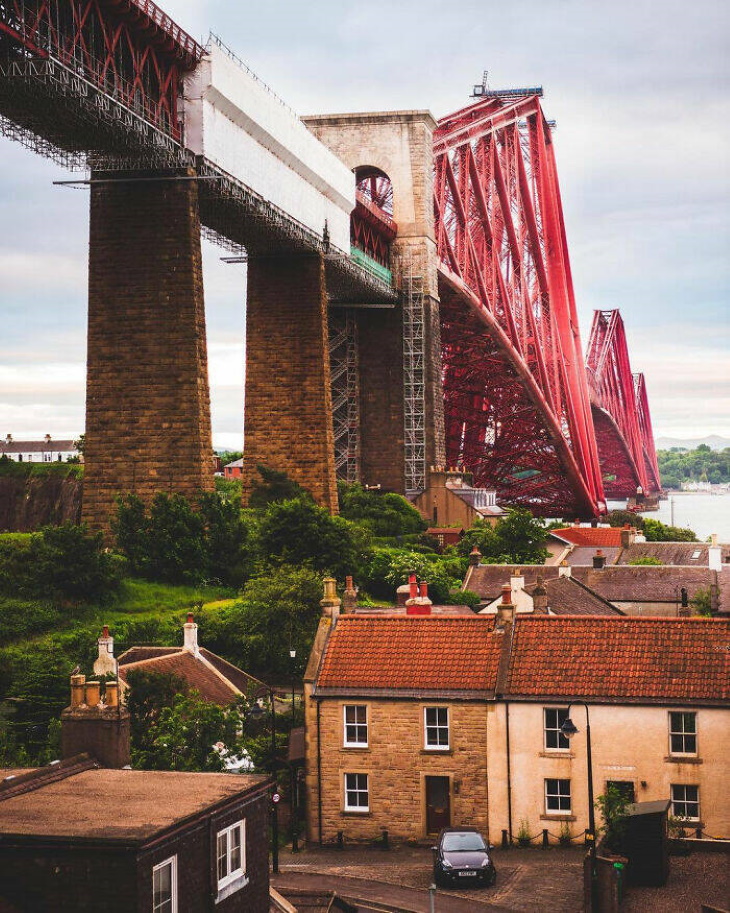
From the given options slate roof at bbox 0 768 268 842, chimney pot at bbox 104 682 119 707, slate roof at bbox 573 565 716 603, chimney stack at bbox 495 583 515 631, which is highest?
slate roof at bbox 573 565 716 603

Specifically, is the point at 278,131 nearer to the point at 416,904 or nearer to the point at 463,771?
the point at 463,771

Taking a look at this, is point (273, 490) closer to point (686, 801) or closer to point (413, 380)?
point (413, 380)

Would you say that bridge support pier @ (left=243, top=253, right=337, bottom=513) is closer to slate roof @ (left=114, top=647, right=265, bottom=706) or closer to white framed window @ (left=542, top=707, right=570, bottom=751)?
slate roof @ (left=114, top=647, right=265, bottom=706)

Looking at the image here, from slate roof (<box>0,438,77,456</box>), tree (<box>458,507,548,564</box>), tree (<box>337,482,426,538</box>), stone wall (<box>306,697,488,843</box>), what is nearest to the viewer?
stone wall (<box>306,697,488,843</box>)

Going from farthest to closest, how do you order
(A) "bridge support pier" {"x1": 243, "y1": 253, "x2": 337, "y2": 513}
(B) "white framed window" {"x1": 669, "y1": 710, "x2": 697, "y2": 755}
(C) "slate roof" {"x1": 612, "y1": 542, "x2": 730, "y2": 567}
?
1. (A) "bridge support pier" {"x1": 243, "y1": 253, "x2": 337, "y2": 513}
2. (C) "slate roof" {"x1": 612, "y1": 542, "x2": 730, "y2": 567}
3. (B) "white framed window" {"x1": 669, "y1": 710, "x2": 697, "y2": 755}

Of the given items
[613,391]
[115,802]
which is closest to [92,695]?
[115,802]

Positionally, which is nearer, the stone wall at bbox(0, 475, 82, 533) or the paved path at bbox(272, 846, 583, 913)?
the paved path at bbox(272, 846, 583, 913)

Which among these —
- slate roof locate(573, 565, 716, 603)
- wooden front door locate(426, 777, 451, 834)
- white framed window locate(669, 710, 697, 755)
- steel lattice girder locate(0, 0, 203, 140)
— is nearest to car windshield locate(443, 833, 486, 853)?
wooden front door locate(426, 777, 451, 834)

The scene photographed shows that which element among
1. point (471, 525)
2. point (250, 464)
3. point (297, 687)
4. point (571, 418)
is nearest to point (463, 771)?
point (297, 687)
